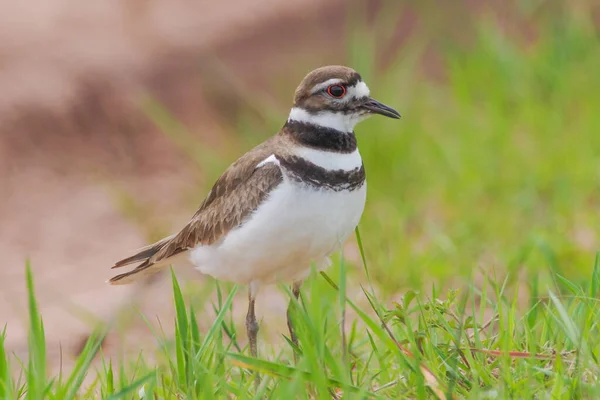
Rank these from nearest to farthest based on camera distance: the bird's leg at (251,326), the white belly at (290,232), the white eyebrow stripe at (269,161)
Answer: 1. the white belly at (290,232)
2. the white eyebrow stripe at (269,161)
3. the bird's leg at (251,326)

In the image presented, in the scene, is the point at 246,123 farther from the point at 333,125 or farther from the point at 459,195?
the point at 333,125

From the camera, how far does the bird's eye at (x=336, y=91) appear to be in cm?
412

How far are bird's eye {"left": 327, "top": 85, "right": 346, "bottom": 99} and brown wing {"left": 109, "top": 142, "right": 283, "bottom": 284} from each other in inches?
13.0

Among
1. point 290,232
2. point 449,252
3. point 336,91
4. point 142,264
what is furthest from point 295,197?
point 449,252

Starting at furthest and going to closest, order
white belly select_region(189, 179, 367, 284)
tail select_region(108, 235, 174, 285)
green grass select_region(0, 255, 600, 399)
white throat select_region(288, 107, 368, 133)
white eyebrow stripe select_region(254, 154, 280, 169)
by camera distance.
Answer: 1. tail select_region(108, 235, 174, 285)
2. white throat select_region(288, 107, 368, 133)
3. white eyebrow stripe select_region(254, 154, 280, 169)
4. white belly select_region(189, 179, 367, 284)
5. green grass select_region(0, 255, 600, 399)

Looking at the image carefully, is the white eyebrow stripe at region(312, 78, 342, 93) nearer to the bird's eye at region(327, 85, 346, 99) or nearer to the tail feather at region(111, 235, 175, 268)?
the bird's eye at region(327, 85, 346, 99)

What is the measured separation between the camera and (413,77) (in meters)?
7.79

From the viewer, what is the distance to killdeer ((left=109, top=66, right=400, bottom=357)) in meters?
3.85

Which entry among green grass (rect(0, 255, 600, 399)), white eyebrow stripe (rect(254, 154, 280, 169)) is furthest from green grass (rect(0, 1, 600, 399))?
white eyebrow stripe (rect(254, 154, 280, 169))

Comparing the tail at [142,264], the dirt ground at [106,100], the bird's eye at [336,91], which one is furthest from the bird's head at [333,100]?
the dirt ground at [106,100]

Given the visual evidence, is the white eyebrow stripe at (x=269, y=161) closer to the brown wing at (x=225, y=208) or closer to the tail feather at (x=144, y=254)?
the brown wing at (x=225, y=208)

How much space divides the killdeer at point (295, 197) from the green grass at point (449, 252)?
19 cm

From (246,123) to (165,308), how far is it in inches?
65.9

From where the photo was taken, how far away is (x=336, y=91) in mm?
4125
